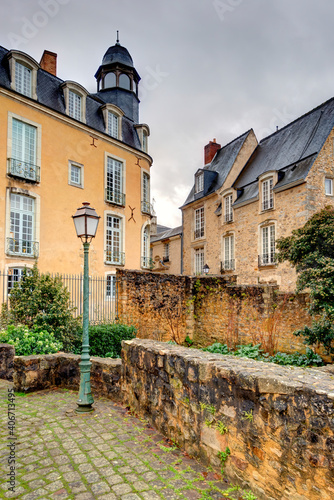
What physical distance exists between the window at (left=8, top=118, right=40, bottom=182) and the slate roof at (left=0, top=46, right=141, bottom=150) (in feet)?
4.46

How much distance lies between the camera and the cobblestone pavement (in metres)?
2.65

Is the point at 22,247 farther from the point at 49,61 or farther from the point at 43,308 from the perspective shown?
the point at 49,61

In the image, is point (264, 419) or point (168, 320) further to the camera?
point (168, 320)

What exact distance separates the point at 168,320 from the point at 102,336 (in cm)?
423

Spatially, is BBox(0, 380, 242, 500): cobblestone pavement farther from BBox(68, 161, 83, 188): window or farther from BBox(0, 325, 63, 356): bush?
BBox(68, 161, 83, 188): window

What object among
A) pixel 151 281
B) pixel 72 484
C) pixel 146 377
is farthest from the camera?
pixel 151 281

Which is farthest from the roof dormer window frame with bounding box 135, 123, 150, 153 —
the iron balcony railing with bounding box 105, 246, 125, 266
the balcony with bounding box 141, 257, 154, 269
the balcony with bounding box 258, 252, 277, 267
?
the balcony with bounding box 258, 252, 277, 267

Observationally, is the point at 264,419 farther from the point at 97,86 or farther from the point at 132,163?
the point at 97,86

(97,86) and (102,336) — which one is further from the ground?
(97,86)

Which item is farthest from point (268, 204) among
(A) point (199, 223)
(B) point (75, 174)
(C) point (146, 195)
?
A: (B) point (75, 174)

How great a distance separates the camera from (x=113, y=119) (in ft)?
57.9

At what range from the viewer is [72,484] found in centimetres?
274

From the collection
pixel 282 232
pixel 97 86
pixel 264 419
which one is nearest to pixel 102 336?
pixel 264 419

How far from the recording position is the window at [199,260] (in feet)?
74.9
